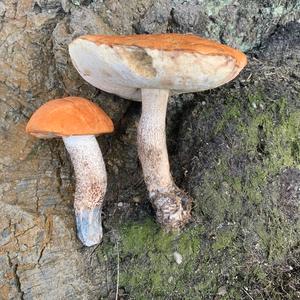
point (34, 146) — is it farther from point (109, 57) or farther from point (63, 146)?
point (109, 57)

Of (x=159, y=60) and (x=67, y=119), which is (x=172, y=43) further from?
(x=67, y=119)

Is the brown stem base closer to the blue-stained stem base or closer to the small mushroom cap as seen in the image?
the blue-stained stem base

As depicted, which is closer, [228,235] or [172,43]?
[172,43]

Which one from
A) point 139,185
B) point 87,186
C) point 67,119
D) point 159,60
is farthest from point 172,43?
point 139,185

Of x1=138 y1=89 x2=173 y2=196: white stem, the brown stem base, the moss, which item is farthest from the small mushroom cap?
the moss

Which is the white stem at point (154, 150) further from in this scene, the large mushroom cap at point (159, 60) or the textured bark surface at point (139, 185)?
the large mushroom cap at point (159, 60)

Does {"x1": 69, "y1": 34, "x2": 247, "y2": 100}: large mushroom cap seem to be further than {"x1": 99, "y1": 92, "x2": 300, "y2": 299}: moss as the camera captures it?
No

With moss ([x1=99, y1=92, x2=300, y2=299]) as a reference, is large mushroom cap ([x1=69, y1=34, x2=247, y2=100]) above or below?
above
